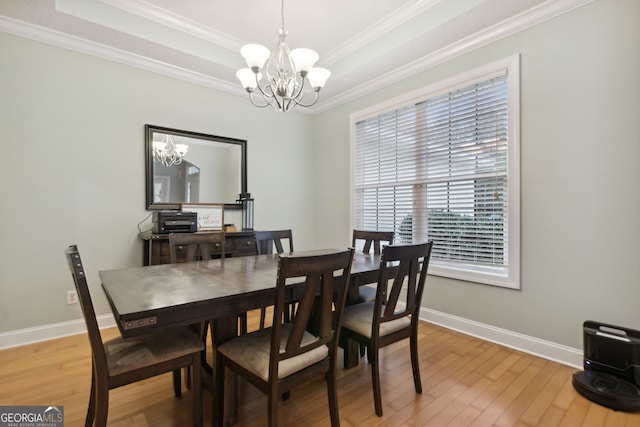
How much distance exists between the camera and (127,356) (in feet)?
4.54

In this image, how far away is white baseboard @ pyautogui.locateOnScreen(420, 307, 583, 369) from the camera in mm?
2229

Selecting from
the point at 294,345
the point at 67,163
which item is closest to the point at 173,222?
the point at 67,163

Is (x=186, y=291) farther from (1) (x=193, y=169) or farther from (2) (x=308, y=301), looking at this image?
(1) (x=193, y=169)

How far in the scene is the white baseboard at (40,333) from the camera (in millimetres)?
2535

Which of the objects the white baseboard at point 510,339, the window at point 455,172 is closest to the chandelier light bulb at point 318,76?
the window at point 455,172

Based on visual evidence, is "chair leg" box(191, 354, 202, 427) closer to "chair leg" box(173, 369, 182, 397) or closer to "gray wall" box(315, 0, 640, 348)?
"chair leg" box(173, 369, 182, 397)

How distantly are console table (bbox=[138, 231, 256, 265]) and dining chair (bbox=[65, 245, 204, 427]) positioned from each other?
1.44 m

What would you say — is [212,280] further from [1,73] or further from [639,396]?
[1,73]

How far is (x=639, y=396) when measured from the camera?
1.71 m

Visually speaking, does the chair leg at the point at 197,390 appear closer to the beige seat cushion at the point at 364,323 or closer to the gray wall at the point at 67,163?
the beige seat cushion at the point at 364,323

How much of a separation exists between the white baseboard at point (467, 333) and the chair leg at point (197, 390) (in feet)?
6.97

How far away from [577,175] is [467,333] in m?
1.57

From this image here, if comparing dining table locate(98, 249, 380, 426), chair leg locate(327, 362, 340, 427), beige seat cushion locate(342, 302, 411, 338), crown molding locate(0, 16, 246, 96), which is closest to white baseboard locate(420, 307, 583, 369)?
beige seat cushion locate(342, 302, 411, 338)

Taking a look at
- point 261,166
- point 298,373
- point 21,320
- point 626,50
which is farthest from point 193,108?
point 626,50
